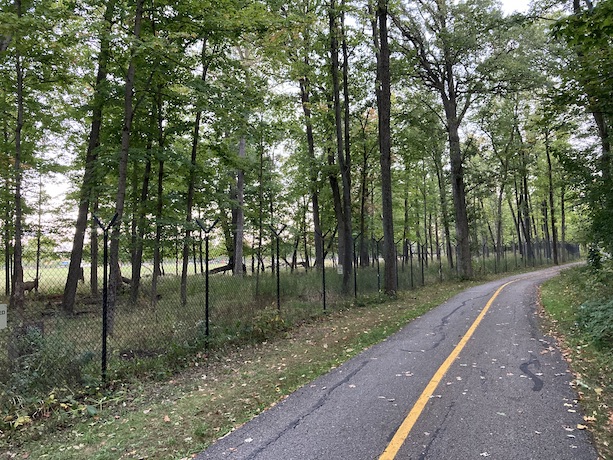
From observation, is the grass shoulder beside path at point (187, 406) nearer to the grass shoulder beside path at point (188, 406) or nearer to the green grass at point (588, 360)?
the grass shoulder beside path at point (188, 406)

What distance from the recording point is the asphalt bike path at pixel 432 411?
3.61 m

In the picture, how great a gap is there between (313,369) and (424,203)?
32540 mm

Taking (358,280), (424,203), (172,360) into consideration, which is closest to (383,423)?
(172,360)

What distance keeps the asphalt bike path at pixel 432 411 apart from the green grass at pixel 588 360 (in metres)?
0.14

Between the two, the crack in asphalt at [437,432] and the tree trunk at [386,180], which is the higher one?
the tree trunk at [386,180]

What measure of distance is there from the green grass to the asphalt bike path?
0.14 meters

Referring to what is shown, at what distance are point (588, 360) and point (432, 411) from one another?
11.2ft

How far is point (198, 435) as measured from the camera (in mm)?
4137

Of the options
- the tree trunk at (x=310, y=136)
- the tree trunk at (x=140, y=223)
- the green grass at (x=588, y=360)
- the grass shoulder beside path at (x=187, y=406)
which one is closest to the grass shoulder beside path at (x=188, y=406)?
the grass shoulder beside path at (x=187, y=406)

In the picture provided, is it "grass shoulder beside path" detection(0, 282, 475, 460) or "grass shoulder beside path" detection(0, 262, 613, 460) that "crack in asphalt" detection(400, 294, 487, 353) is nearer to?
"grass shoulder beside path" detection(0, 282, 475, 460)

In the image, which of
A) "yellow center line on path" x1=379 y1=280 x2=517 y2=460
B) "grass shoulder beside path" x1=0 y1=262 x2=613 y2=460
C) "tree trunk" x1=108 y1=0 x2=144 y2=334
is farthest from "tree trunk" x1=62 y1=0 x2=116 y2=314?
"yellow center line on path" x1=379 y1=280 x2=517 y2=460

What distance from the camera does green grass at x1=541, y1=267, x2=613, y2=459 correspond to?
392 cm

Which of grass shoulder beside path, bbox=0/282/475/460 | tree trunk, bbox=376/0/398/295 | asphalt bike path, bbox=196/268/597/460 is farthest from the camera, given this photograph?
tree trunk, bbox=376/0/398/295

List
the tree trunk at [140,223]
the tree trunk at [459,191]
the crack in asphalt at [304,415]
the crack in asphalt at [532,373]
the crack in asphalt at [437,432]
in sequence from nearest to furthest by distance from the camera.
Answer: the crack in asphalt at [437,432], the crack in asphalt at [304,415], the crack in asphalt at [532,373], the tree trunk at [140,223], the tree trunk at [459,191]
